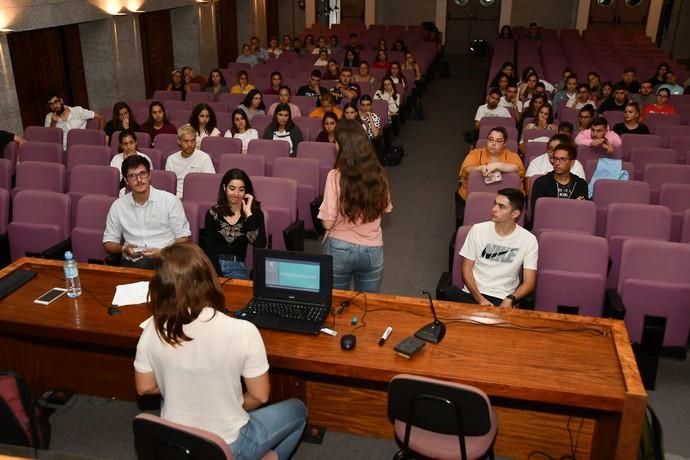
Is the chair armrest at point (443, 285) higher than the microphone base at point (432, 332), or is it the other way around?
the microphone base at point (432, 332)

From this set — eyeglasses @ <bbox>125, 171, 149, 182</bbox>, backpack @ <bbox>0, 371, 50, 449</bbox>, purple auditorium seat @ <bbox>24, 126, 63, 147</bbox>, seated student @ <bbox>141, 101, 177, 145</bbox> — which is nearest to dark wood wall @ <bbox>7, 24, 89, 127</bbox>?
purple auditorium seat @ <bbox>24, 126, 63, 147</bbox>

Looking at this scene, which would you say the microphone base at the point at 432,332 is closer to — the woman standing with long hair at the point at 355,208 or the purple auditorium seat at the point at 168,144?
the woman standing with long hair at the point at 355,208

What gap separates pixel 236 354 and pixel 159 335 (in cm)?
28

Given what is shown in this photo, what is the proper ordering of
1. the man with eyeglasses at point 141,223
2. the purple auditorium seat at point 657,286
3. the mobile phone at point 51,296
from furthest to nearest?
the man with eyeglasses at point 141,223, the purple auditorium seat at point 657,286, the mobile phone at point 51,296

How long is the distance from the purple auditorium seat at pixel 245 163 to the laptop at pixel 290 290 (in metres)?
2.75

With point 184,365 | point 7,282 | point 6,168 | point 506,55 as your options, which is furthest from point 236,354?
point 506,55

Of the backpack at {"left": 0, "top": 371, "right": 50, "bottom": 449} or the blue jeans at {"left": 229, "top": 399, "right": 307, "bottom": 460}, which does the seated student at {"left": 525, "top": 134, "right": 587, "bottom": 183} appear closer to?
the blue jeans at {"left": 229, "top": 399, "right": 307, "bottom": 460}

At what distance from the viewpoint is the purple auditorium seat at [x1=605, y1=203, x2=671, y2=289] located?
454cm

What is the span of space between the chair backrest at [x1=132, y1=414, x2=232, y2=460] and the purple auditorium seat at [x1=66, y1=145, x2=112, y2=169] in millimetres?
4583

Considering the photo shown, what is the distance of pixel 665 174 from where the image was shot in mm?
5711

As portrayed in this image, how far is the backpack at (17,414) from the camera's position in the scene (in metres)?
2.67

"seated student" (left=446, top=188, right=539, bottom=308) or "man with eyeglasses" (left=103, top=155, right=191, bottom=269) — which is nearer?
"seated student" (left=446, top=188, right=539, bottom=308)

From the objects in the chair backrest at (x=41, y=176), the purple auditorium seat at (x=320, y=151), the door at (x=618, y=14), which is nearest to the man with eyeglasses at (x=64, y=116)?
the chair backrest at (x=41, y=176)

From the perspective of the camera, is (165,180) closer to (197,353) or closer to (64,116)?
(64,116)
